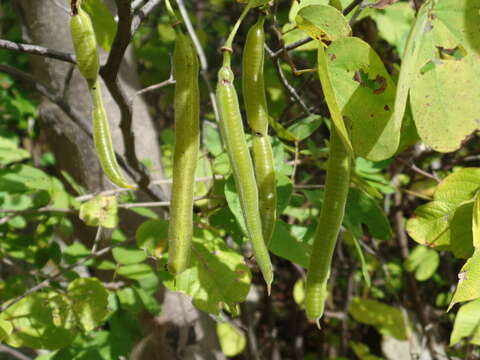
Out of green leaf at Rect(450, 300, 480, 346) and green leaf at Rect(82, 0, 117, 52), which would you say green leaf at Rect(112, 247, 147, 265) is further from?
green leaf at Rect(450, 300, 480, 346)

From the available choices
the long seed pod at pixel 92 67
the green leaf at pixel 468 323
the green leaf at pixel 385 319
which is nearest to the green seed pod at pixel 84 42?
the long seed pod at pixel 92 67

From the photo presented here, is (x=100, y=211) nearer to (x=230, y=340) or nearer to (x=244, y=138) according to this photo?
(x=244, y=138)

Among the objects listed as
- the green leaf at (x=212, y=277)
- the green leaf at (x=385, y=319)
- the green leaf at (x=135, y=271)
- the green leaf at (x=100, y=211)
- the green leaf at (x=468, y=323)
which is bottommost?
the green leaf at (x=385, y=319)

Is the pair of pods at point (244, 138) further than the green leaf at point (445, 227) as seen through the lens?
No

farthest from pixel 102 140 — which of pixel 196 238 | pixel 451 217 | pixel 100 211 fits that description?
pixel 451 217

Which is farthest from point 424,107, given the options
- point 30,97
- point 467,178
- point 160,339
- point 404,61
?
point 30,97

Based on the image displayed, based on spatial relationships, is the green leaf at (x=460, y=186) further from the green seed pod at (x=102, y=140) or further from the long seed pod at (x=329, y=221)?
the green seed pod at (x=102, y=140)

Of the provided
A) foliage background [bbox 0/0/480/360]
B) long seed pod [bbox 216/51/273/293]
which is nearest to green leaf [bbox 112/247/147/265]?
foliage background [bbox 0/0/480/360]
